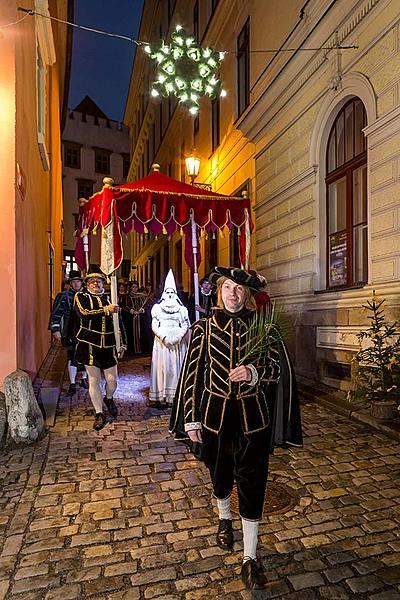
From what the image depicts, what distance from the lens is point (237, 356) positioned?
9.26ft

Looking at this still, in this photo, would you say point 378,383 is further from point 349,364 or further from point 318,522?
point 318,522

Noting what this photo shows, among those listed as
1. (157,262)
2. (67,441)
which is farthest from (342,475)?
(157,262)

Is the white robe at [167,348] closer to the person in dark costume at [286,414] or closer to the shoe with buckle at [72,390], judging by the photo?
the shoe with buckle at [72,390]

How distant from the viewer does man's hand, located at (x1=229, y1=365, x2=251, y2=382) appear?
8.77 feet

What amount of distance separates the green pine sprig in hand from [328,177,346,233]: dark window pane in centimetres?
579

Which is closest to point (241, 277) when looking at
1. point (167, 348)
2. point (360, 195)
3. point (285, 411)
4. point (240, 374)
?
point (240, 374)

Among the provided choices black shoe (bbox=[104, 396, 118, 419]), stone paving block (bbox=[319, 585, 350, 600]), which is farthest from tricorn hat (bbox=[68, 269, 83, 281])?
stone paving block (bbox=[319, 585, 350, 600])

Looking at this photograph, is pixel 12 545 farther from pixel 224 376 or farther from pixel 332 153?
pixel 332 153

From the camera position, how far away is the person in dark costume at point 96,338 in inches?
237

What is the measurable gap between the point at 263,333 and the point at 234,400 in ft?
1.54

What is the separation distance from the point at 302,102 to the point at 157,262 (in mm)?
19917

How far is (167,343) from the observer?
278 inches

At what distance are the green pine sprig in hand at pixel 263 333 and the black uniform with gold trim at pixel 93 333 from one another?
363cm

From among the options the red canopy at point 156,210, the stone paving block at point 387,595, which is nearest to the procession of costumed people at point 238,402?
the stone paving block at point 387,595
